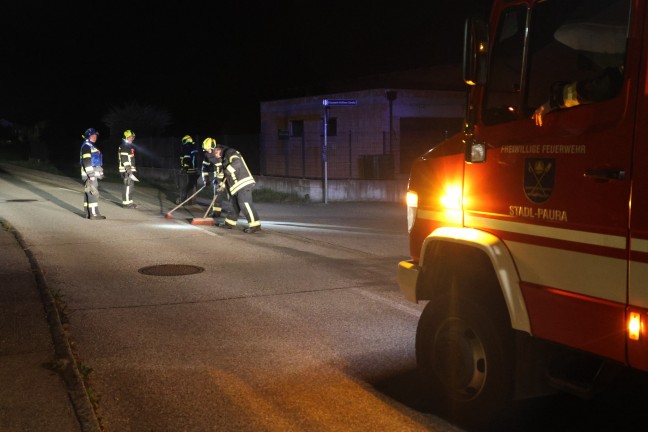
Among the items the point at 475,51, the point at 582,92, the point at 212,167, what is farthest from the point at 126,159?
the point at 582,92

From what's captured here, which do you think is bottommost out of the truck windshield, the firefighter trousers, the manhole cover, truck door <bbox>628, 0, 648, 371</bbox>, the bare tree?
the manhole cover

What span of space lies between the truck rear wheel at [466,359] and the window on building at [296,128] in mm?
21125

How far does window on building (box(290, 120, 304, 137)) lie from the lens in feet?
84.2

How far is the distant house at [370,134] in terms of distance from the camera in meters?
21.3

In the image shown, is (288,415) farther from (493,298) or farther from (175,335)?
(175,335)

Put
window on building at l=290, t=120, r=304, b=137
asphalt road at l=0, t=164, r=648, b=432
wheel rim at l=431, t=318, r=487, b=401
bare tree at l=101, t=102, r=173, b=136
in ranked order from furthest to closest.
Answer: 1. bare tree at l=101, t=102, r=173, b=136
2. window on building at l=290, t=120, r=304, b=137
3. asphalt road at l=0, t=164, r=648, b=432
4. wheel rim at l=431, t=318, r=487, b=401

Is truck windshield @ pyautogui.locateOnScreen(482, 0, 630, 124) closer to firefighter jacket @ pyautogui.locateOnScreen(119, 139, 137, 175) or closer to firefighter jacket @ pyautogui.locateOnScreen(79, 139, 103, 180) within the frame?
firefighter jacket @ pyautogui.locateOnScreen(79, 139, 103, 180)

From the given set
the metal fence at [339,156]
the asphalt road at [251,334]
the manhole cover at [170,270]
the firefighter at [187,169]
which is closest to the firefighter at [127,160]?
the firefighter at [187,169]

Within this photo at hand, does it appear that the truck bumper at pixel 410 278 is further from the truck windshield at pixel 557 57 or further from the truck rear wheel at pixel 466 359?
the truck windshield at pixel 557 57

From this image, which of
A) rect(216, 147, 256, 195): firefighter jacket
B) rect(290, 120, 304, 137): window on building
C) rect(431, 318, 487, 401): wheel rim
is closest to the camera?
rect(431, 318, 487, 401): wheel rim

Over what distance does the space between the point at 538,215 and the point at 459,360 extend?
1218mm

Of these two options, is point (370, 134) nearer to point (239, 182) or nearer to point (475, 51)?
point (239, 182)

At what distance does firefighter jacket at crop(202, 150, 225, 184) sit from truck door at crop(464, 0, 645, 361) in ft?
31.9

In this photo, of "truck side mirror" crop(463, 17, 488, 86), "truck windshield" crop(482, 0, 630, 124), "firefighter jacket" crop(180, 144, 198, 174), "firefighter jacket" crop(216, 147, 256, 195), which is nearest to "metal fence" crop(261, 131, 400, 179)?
"firefighter jacket" crop(180, 144, 198, 174)
